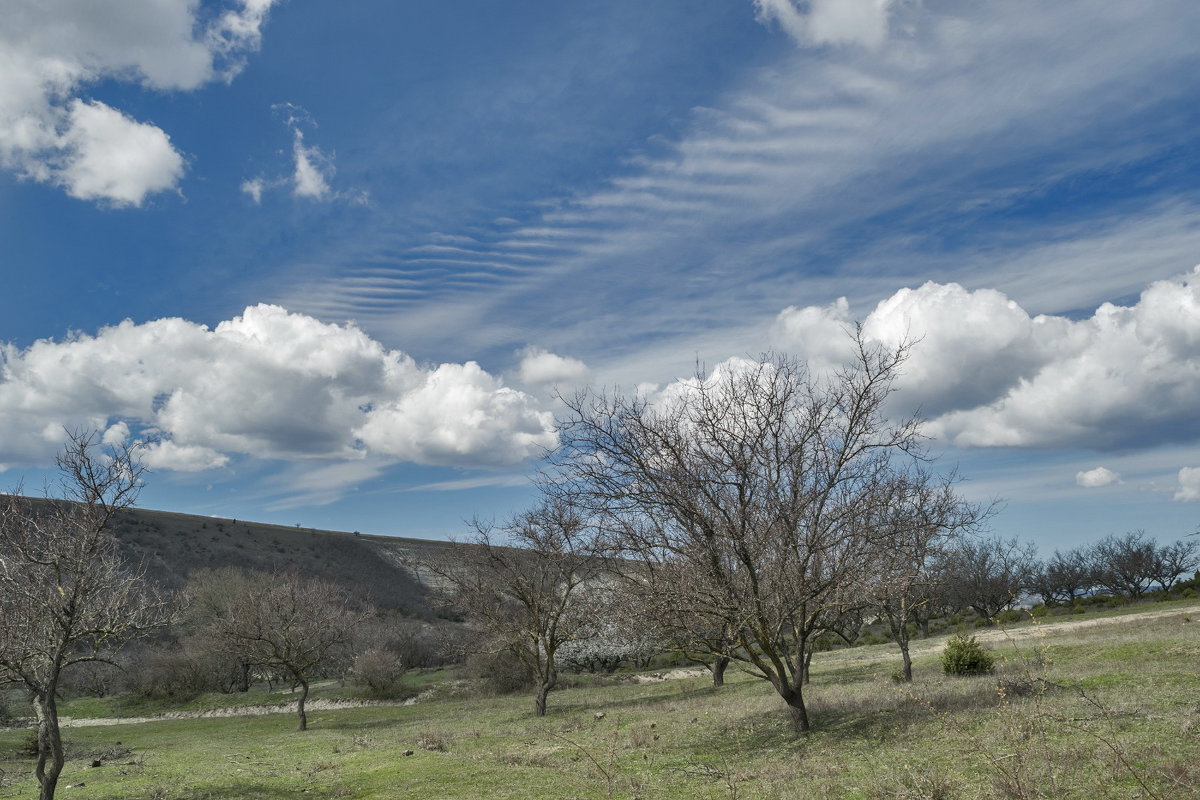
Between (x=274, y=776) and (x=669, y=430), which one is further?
(x=274, y=776)

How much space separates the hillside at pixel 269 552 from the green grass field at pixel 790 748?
58488 mm

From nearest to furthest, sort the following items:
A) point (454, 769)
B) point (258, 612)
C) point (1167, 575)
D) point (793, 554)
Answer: point (793, 554) < point (454, 769) < point (258, 612) < point (1167, 575)

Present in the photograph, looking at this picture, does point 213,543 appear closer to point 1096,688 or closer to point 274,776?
point 274,776

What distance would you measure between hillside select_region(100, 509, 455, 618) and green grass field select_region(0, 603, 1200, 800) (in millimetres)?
58488

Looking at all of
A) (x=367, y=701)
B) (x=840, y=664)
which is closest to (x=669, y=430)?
(x=840, y=664)

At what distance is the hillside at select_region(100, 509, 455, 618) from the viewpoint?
83.1 m

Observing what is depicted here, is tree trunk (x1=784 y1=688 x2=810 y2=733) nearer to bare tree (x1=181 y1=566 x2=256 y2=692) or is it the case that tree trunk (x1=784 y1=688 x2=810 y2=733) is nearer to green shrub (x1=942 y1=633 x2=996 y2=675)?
green shrub (x1=942 y1=633 x2=996 y2=675)

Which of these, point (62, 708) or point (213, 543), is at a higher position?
point (213, 543)

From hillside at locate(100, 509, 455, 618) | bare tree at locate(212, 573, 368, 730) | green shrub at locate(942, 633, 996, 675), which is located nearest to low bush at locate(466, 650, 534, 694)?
bare tree at locate(212, 573, 368, 730)

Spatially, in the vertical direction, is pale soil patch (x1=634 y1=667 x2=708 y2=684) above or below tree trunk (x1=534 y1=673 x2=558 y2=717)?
below

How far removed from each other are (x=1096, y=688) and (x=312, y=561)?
10276cm

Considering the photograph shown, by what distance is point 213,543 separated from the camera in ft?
305

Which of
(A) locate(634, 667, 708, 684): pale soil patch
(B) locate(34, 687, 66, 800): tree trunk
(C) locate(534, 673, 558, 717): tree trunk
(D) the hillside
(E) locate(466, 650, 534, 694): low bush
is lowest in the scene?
(A) locate(634, 667, 708, 684): pale soil patch

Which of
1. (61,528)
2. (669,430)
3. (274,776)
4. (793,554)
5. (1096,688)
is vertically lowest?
(274,776)
